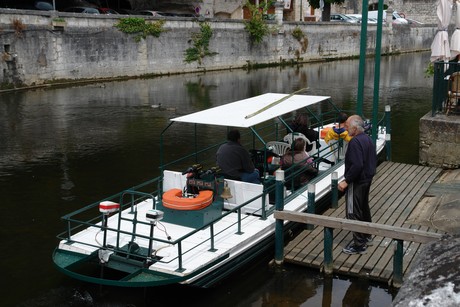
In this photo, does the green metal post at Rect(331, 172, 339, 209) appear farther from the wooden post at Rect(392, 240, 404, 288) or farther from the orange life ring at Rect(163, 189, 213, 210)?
the wooden post at Rect(392, 240, 404, 288)

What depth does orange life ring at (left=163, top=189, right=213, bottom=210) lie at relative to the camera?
26.4ft

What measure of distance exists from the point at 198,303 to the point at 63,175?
22.2 feet

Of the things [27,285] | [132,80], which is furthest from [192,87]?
[27,285]

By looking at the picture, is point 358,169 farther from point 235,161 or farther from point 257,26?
point 257,26

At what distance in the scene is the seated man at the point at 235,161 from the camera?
8.82 m

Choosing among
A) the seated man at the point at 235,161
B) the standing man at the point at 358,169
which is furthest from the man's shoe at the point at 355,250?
the seated man at the point at 235,161

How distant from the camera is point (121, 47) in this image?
30250 millimetres

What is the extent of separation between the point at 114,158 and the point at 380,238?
8.00 metres

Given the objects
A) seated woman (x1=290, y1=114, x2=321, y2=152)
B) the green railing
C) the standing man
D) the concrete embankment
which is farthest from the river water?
seated woman (x1=290, y1=114, x2=321, y2=152)

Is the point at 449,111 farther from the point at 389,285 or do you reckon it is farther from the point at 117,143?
the point at 117,143

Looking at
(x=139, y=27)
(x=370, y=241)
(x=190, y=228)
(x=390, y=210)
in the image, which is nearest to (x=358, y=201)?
(x=370, y=241)

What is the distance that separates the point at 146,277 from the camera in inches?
265

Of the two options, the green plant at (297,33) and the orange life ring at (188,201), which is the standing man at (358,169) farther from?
the green plant at (297,33)

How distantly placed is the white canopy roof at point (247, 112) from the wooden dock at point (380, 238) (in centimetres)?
189
